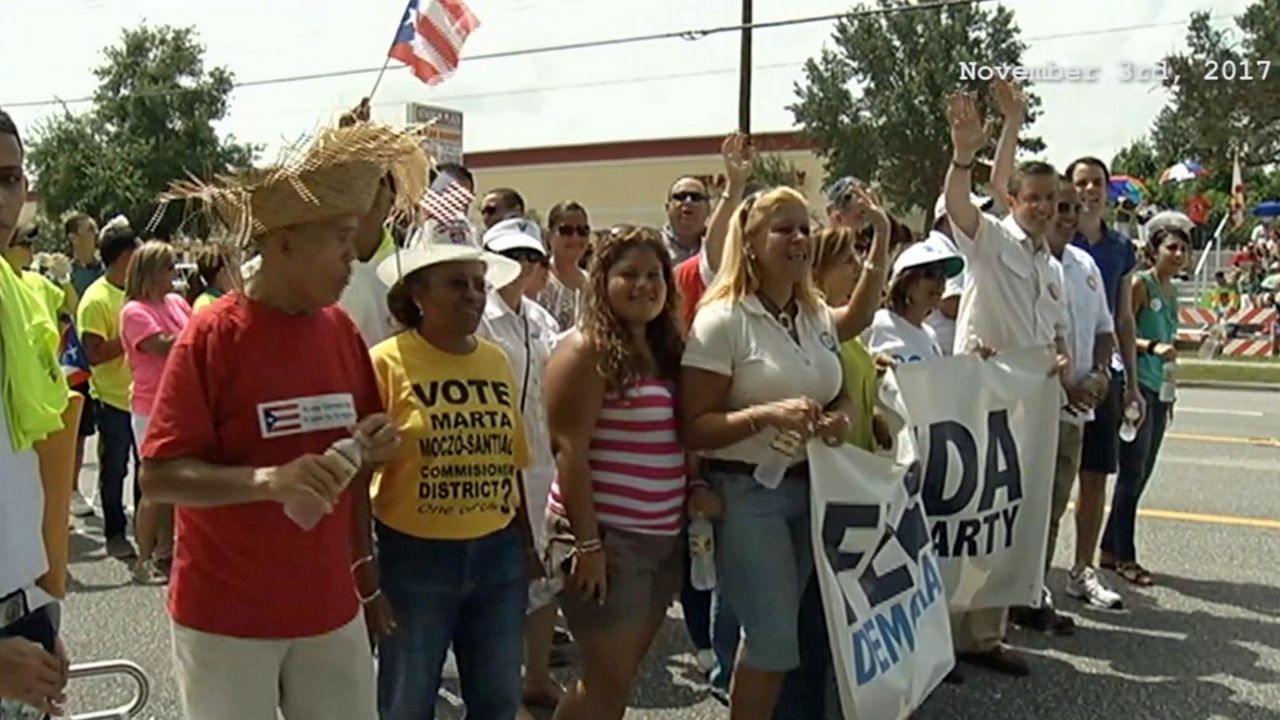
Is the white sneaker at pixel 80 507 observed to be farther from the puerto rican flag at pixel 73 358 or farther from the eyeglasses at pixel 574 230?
the eyeglasses at pixel 574 230

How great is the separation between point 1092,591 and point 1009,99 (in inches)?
96.8

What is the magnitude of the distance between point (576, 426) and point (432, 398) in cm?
46

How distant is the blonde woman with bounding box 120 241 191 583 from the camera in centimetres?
606

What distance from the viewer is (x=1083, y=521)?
6.09 meters

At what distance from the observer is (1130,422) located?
609 cm

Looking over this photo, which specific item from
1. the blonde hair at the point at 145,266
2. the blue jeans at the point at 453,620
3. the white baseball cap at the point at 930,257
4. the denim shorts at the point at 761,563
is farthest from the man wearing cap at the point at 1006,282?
the blonde hair at the point at 145,266

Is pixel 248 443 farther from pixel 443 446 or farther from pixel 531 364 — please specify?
pixel 531 364

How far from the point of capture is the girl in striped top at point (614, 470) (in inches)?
139

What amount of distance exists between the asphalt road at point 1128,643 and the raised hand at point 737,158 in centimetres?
206

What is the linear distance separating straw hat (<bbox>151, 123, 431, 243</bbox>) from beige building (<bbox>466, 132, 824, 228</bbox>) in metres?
40.5

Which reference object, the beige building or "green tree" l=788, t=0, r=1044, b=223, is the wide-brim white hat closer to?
"green tree" l=788, t=0, r=1044, b=223

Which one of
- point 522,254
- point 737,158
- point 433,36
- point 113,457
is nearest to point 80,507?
point 113,457

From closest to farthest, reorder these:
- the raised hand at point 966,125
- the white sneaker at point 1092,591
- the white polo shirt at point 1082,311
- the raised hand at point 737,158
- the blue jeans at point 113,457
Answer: the raised hand at point 966,125 < the raised hand at point 737,158 < the white polo shirt at point 1082,311 < the white sneaker at point 1092,591 < the blue jeans at point 113,457

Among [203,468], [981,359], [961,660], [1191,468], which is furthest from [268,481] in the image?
[1191,468]
